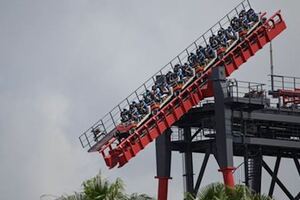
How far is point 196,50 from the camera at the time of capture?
54375mm

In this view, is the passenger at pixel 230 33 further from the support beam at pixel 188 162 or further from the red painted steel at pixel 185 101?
the support beam at pixel 188 162

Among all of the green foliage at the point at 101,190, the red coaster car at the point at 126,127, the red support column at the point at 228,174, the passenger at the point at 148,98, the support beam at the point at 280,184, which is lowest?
the green foliage at the point at 101,190

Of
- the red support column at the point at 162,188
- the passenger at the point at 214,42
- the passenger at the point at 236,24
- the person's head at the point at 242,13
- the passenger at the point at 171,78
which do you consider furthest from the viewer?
the person's head at the point at 242,13

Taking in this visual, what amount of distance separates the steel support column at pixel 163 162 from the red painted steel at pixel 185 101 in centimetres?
431

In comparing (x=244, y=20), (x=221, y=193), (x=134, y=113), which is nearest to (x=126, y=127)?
(x=134, y=113)

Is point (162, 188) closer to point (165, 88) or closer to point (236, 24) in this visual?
point (165, 88)

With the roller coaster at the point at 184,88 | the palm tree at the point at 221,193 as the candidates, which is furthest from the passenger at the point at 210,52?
the palm tree at the point at 221,193

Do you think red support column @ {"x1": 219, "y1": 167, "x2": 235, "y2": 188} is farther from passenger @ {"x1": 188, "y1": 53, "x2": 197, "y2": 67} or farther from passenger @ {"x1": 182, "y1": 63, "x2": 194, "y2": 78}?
passenger @ {"x1": 188, "y1": 53, "x2": 197, "y2": 67}

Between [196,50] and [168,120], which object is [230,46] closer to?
[196,50]

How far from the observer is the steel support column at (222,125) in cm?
5050

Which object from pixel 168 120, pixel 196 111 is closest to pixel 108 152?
pixel 168 120

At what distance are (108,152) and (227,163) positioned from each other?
690 cm

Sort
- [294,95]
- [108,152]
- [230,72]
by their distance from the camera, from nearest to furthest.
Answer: [108,152] → [230,72] → [294,95]

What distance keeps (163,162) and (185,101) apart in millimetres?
5172
